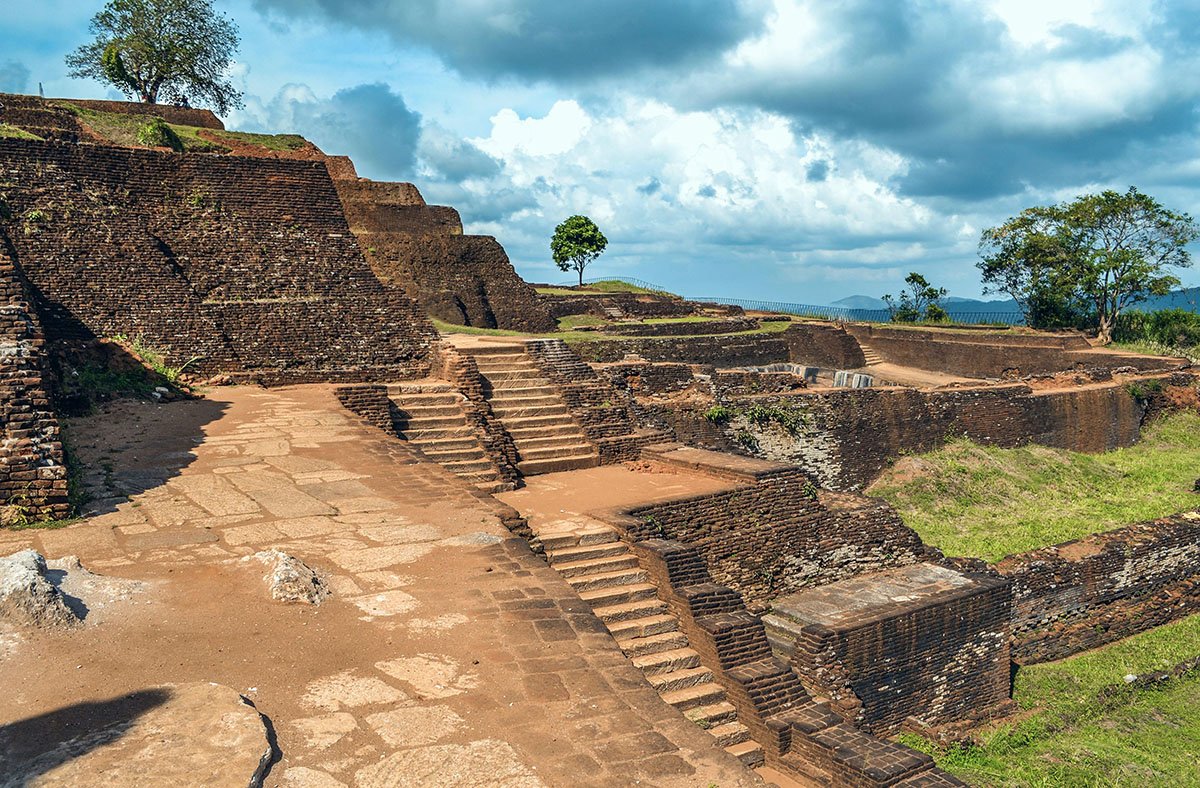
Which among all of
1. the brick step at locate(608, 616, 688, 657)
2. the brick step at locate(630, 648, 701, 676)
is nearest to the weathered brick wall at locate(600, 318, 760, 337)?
the brick step at locate(608, 616, 688, 657)

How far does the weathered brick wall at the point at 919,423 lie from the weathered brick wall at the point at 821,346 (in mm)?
7755

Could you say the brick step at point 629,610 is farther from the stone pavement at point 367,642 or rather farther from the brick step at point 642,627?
the stone pavement at point 367,642

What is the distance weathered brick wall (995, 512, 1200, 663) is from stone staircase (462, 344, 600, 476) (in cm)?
544

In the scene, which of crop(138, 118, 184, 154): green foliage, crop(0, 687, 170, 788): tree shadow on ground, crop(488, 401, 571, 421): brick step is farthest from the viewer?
crop(138, 118, 184, 154): green foliage

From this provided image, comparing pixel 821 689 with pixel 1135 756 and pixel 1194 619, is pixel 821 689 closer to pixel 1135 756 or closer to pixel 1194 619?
pixel 1135 756

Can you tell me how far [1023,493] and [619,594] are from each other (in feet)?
38.7

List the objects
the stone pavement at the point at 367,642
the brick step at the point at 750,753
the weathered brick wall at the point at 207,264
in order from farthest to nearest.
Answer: the weathered brick wall at the point at 207,264
the brick step at the point at 750,753
the stone pavement at the point at 367,642

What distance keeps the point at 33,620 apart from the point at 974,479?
1529 centimetres

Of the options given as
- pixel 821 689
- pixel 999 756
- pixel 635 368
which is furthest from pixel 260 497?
pixel 635 368

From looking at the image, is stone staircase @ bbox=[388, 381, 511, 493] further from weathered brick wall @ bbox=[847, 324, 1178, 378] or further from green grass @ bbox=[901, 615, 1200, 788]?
weathered brick wall @ bbox=[847, 324, 1178, 378]

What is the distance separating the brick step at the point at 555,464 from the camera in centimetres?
1102

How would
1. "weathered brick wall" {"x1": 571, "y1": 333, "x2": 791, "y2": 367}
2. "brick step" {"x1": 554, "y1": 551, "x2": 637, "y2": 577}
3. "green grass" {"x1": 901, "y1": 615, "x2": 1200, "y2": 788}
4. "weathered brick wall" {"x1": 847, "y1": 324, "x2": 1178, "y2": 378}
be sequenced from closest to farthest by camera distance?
"brick step" {"x1": 554, "y1": 551, "x2": 637, "y2": 577}, "green grass" {"x1": 901, "y1": 615, "x2": 1200, "y2": 788}, "weathered brick wall" {"x1": 571, "y1": 333, "x2": 791, "y2": 367}, "weathered brick wall" {"x1": 847, "y1": 324, "x2": 1178, "y2": 378}

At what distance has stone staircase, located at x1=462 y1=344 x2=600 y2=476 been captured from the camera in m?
11.3

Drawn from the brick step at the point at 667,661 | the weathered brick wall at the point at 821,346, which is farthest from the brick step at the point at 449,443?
the weathered brick wall at the point at 821,346
